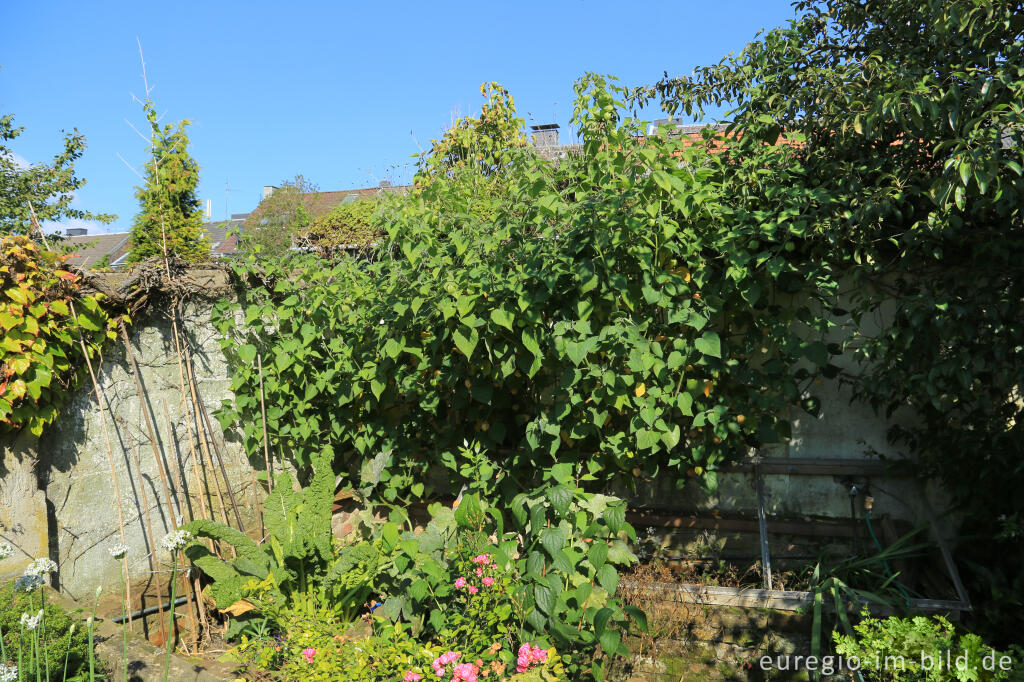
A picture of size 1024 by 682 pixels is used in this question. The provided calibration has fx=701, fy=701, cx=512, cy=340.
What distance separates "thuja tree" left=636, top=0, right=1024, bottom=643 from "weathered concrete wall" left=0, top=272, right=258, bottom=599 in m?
3.20

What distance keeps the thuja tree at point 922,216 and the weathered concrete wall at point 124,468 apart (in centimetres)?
320

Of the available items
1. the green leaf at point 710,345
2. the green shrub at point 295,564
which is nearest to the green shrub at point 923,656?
the green leaf at point 710,345

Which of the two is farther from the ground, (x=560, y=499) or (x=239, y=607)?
(x=560, y=499)

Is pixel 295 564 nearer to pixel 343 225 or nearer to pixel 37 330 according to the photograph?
pixel 37 330

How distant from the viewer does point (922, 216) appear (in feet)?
9.76

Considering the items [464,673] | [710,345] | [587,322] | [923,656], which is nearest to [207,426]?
[587,322]

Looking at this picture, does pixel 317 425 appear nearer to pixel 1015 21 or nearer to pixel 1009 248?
pixel 1009 248

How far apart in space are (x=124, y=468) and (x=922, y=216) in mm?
4186

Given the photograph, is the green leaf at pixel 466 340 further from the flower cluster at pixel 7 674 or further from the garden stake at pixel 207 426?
the flower cluster at pixel 7 674

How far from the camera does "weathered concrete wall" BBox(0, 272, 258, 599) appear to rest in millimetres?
3627

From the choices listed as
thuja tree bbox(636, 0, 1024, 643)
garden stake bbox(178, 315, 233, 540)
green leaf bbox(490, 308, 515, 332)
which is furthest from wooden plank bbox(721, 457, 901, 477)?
garden stake bbox(178, 315, 233, 540)

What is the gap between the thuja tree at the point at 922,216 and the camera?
103 inches

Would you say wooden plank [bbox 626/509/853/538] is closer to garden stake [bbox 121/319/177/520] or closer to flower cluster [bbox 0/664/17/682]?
garden stake [bbox 121/319/177/520]

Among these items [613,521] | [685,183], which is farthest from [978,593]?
[685,183]
